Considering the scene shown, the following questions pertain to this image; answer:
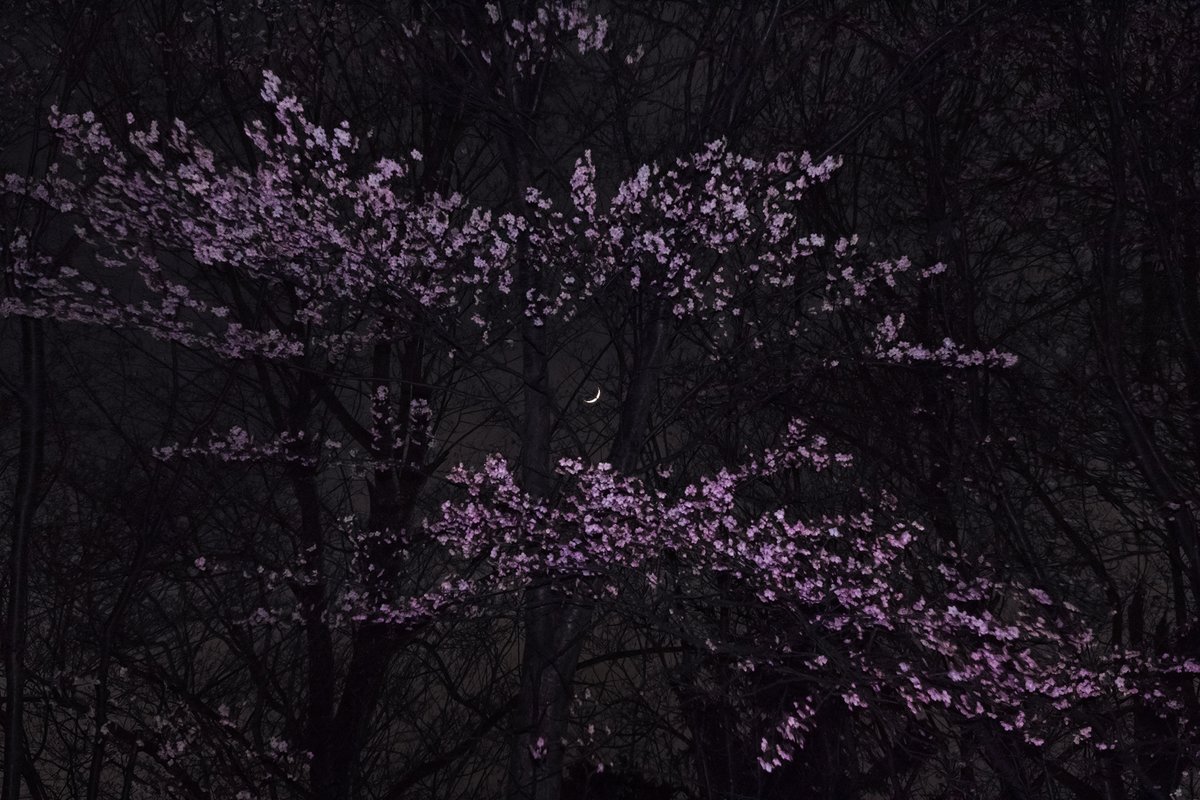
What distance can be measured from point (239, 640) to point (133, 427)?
3.30 m

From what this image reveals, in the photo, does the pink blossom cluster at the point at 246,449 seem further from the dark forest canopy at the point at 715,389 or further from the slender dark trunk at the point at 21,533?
the slender dark trunk at the point at 21,533

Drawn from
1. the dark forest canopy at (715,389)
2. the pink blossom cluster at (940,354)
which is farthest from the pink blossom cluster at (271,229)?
the pink blossom cluster at (940,354)

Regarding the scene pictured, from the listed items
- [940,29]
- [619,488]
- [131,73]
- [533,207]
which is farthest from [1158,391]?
[131,73]

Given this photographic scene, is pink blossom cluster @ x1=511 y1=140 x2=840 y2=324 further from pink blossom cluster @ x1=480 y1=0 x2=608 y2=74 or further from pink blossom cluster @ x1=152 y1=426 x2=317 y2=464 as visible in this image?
pink blossom cluster @ x1=152 y1=426 x2=317 y2=464

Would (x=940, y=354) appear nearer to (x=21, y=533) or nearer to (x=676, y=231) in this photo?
(x=676, y=231)

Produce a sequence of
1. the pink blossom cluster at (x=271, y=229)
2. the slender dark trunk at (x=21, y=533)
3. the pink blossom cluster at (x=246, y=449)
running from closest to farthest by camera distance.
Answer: the slender dark trunk at (x=21, y=533) < the pink blossom cluster at (x=271, y=229) < the pink blossom cluster at (x=246, y=449)

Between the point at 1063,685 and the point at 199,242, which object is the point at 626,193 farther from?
the point at 1063,685

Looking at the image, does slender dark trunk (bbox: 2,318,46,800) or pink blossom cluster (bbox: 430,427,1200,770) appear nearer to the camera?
slender dark trunk (bbox: 2,318,46,800)

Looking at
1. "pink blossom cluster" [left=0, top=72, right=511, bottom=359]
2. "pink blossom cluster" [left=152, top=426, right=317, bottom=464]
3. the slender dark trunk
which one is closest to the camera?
the slender dark trunk

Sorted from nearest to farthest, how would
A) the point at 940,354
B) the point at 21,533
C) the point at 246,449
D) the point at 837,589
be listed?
the point at 21,533 → the point at 837,589 → the point at 940,354 → the point at 246,449

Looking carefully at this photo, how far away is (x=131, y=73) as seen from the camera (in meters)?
11.9

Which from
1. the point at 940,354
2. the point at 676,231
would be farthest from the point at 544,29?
the point at 940,354

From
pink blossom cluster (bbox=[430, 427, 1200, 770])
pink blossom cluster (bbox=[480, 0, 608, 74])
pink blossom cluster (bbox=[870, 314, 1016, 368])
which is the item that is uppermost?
pink blossom cluster (bbox=[480, 0, 608, 74])

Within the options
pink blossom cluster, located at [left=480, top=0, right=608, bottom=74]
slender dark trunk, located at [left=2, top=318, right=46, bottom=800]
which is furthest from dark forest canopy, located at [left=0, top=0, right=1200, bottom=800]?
slender dark trunk, located at [left=2, top=318, right=46, bottom=800]
